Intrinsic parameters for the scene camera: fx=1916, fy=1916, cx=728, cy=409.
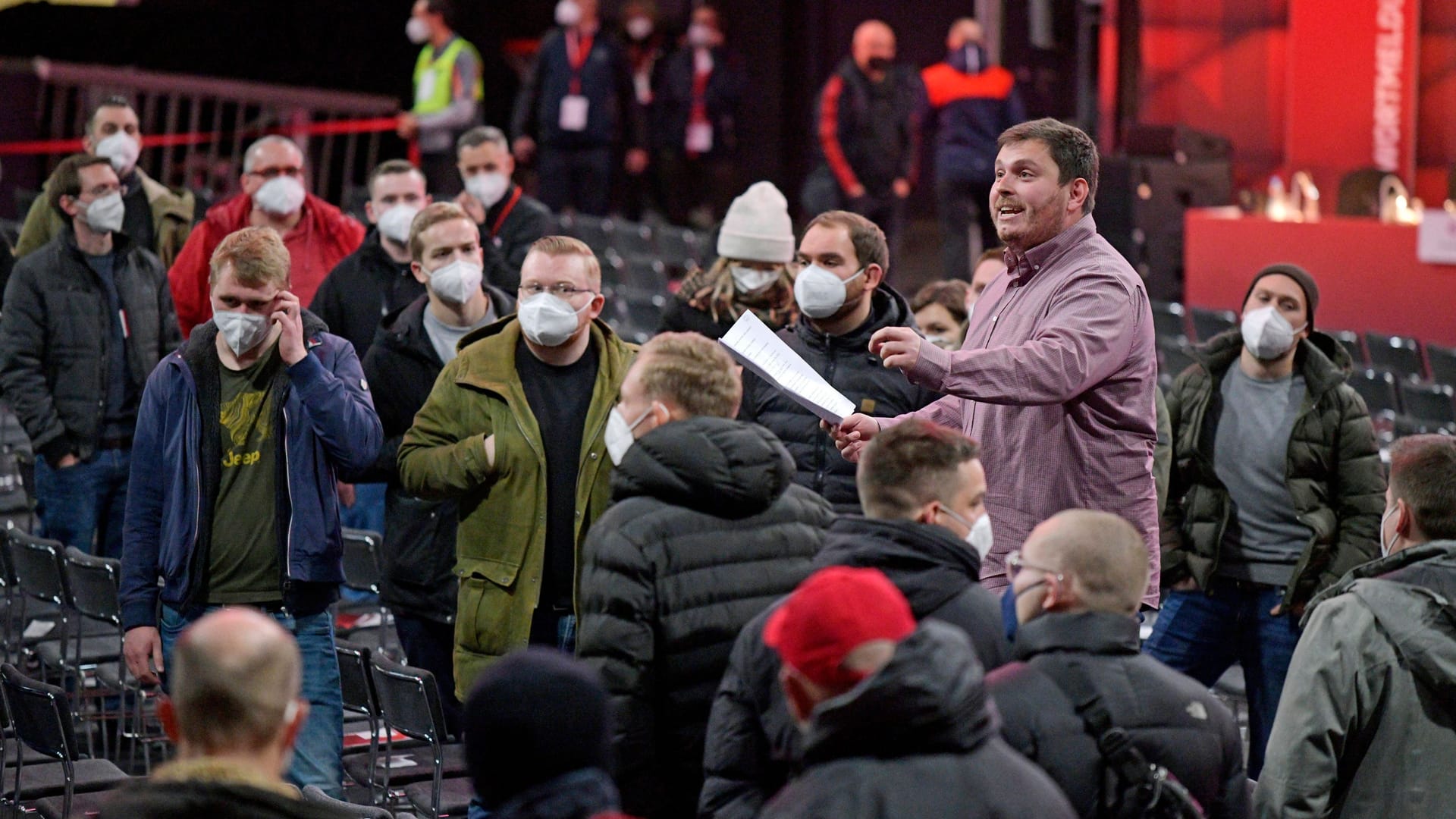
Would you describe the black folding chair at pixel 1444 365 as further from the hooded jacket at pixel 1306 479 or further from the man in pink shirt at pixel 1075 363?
the man in pink shirt at pixel 1075 363

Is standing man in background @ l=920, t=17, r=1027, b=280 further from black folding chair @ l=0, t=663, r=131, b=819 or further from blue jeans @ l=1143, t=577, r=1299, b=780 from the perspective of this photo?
black folding chair @ l=0, t=663, r=131, b=819

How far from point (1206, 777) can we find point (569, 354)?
7.02 feet

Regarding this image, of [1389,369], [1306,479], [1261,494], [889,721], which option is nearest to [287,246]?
[1261,494]

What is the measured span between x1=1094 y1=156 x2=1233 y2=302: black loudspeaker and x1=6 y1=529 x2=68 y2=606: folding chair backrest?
8648mm

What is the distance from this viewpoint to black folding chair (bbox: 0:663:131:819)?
4.40 metres

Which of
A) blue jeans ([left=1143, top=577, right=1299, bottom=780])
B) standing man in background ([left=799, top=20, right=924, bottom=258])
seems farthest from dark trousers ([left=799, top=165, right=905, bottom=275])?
blue jeans ([left=1143, top=577, right=1299, bottom=780])

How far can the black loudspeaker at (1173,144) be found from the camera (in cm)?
1354

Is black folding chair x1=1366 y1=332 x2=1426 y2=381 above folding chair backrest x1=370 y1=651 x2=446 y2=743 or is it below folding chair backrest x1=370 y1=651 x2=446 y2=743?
above

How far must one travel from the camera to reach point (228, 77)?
15.9 metres

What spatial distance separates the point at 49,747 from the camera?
4.48m

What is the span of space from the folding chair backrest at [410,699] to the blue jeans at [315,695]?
11cm

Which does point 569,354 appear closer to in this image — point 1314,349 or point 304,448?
point 304,448

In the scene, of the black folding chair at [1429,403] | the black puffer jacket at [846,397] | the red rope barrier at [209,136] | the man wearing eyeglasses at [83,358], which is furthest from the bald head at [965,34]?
the black puffer jacket at [846,397]

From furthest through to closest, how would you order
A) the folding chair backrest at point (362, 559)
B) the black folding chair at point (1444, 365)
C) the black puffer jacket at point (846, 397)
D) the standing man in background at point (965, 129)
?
the standing man in background at point (965, 129) → the black folding chair at point (1444, 365) → the folding chair backrest at point (362, 559) → the black puffer jacket at point (846, 397)
